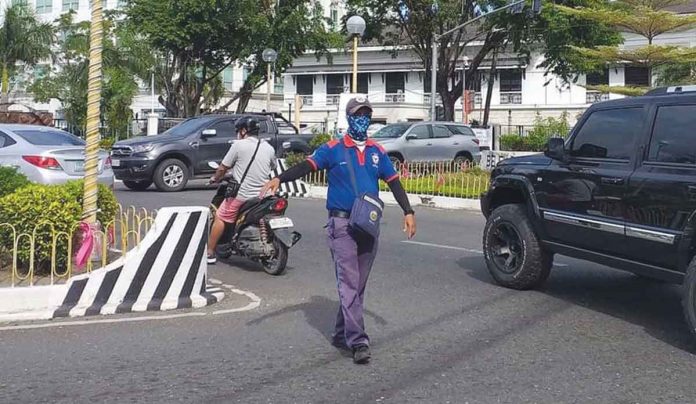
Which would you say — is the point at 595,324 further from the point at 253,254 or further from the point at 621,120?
the point at 253,254

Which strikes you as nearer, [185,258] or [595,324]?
[595,324]

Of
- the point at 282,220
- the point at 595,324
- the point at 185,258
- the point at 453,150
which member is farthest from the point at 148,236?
the point at 453,150

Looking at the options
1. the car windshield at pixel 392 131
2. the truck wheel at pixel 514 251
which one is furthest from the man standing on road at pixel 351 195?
the car windshield at pixel 392 131

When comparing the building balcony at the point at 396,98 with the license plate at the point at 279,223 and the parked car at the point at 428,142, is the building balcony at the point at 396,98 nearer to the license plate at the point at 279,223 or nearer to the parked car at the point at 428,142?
the parked car at the point at 428,142

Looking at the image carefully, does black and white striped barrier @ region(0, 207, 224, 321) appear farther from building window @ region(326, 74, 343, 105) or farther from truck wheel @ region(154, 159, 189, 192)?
building window @ region(326, 74, 343, 105)

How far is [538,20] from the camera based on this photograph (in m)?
32.2

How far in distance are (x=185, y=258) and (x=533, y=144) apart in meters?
31.6

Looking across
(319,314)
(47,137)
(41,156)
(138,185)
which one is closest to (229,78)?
(138,185)

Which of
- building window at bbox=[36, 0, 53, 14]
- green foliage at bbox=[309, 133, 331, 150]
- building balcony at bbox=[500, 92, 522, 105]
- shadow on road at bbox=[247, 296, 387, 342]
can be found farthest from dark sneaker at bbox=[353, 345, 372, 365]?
building window at bbox=[36, 0, 53, 14]

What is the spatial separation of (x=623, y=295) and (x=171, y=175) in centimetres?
1252

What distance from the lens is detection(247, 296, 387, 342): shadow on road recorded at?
6866 mm

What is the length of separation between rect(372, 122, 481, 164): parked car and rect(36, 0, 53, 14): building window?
5456 cm

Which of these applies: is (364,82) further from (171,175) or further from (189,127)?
(171,175)

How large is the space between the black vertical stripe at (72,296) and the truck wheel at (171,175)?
11536 mm
